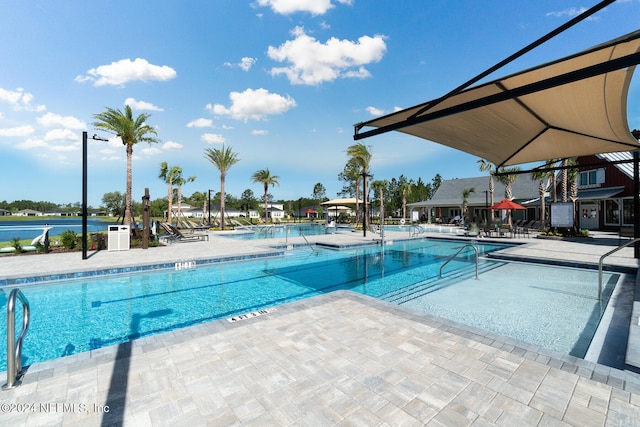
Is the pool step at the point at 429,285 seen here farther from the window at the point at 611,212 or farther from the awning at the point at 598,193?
the window at the point at 611,212

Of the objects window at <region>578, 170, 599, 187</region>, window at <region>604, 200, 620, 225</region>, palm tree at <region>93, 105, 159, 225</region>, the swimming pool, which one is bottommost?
the swimming pool

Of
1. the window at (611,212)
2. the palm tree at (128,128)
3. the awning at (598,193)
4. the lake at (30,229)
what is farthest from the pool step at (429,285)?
the window at (611,212)

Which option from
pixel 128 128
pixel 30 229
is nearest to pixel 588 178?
pixel 128 128

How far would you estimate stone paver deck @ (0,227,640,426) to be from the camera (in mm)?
2199

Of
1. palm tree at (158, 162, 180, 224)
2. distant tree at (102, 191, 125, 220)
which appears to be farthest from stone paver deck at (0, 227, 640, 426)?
distant tree at (102, 191, 125, 220)

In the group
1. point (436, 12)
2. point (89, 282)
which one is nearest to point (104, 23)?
point (89, 282)

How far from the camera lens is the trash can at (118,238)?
1168 centimetres

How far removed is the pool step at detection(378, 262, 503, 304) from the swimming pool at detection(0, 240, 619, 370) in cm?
2

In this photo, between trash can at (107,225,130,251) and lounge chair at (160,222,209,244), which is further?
lounge chair at (160,222,209,244)

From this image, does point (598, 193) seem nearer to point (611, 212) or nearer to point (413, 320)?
point (611, 212)

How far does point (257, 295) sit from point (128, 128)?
14.9 meters

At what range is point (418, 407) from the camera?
2.30 metres

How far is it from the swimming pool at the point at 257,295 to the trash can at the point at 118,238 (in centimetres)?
457

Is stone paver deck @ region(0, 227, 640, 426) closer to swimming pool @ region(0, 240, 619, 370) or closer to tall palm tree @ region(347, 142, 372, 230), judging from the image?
swimming pool @ region(0, 240, 619, 370)
